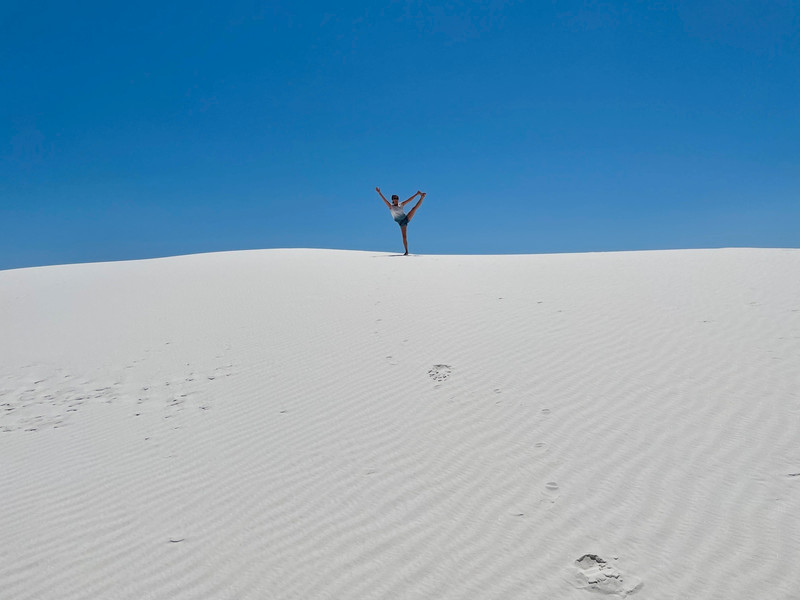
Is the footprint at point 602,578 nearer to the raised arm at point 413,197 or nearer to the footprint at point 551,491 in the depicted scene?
the footprint at point 551,491

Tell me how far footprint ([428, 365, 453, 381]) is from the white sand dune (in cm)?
4

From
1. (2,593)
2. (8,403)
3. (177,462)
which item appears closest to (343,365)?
(177,462)

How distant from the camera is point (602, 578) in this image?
7.98 ft

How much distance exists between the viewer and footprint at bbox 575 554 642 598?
235 centimetres

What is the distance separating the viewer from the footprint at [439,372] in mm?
5355

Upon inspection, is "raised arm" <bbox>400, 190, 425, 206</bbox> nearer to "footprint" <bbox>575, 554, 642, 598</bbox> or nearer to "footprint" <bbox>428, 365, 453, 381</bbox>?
"footprint" <bbox>428, 365, 453, 381</bbox>

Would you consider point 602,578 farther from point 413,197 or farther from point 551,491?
point 413,197

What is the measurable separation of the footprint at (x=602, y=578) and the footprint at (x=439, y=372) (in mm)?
2850

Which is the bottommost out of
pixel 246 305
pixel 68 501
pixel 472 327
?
pixel 68 501

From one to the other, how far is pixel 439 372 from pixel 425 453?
1.73 metres

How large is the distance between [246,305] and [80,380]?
374 centimetres

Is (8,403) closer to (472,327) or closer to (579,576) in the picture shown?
(472,327)

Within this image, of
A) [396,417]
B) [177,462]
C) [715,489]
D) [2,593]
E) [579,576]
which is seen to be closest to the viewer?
[579,576]

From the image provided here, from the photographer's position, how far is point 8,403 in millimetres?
6129
